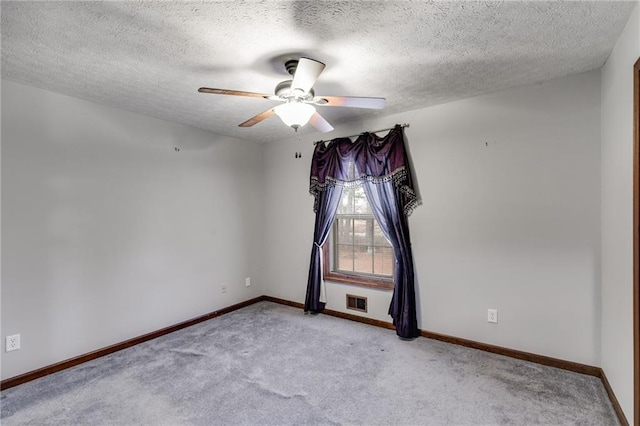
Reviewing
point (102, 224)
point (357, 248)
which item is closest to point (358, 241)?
point (357, 248)

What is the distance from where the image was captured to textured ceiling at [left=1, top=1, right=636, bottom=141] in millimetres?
1630

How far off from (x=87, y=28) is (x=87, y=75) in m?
0.74

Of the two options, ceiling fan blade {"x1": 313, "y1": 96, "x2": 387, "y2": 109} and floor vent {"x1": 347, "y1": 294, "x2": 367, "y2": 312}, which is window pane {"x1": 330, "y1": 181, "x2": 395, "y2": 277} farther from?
ceiling fan blade {"x1": 313, "y1": 96, "x2": 387, "y2": 109}

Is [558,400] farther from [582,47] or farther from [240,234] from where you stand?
[240,234]

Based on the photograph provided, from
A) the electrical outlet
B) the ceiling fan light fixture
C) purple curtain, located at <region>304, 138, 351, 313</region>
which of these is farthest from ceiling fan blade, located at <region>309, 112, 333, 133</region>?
the electrical outlet

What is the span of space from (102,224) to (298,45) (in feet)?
8.02

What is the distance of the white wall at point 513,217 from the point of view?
246 centimetres

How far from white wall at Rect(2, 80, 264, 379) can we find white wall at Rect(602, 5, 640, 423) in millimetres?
3790

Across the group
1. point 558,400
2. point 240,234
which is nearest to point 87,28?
point 240,234

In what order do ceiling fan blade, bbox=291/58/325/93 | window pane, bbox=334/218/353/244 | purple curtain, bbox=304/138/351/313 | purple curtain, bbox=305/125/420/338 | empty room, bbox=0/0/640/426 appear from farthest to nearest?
window pane, bbox=334/218/353/244, purple curtain, bbox=304/138/351/313, purple curtain, bbox=305/125/420/338, empty room, bbox=0/0/640/426, ceiling fan blade, bbox=291/58/325/93

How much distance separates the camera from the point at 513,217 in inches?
108

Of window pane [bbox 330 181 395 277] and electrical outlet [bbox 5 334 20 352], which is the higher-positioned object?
window pane [bbox 330 181 395 277]

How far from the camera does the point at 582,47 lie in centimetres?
204

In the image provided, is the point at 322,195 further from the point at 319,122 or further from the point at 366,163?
the point at 319,122
